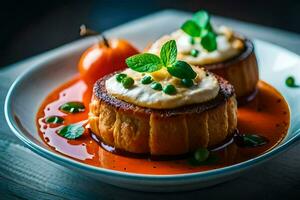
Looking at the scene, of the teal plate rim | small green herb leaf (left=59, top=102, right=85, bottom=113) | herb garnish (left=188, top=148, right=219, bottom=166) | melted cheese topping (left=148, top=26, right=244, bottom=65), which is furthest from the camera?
melted cheese topping (left=148, top=26, right=244, bottom=65)

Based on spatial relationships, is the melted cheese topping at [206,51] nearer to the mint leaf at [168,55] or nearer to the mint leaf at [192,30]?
the mint leaf at [192,30]

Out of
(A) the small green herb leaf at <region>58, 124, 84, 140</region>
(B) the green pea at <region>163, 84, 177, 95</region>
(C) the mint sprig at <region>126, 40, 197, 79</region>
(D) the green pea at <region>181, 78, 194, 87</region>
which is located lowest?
(A) the small green herb leaf at <region>58, 124, 84, 140</region>

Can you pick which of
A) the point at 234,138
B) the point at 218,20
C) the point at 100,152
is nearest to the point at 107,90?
the point at 100,152

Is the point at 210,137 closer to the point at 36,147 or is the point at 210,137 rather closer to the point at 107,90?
the point at 107,90

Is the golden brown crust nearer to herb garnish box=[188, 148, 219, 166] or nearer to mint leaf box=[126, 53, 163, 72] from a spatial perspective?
herb garnish box=[188, 148, 219, 166]

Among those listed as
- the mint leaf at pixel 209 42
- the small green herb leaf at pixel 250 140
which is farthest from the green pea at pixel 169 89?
the mint leaf at pixel 209 42

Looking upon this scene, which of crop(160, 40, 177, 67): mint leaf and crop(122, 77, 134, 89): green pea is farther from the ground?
crop(160, 40, 177, 67): mint leaf

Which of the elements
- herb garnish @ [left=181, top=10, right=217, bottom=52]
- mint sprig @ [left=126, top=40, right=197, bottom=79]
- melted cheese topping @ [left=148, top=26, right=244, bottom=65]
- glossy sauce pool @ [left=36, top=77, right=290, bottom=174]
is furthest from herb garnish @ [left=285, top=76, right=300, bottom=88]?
mint sprig @ [left=126, top=40, right=197, bottom=79]
